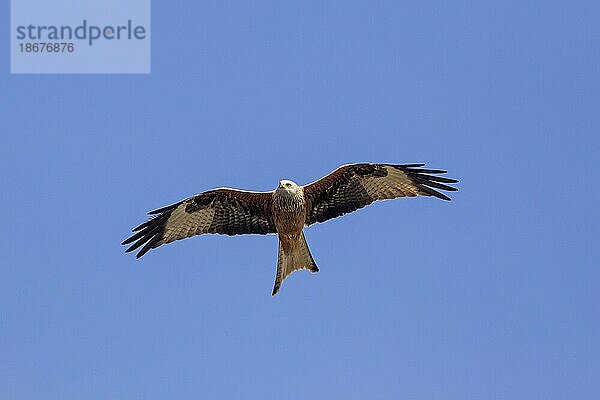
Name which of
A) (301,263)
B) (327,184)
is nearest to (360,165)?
(327,184)

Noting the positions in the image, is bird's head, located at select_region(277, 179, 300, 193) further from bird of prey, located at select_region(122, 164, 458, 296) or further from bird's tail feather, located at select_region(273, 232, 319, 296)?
bird's tail feather, located at select_region(273, 232, 319, 296)

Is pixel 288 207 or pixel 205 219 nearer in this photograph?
pixel 288 207

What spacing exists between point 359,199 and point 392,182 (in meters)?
0.62

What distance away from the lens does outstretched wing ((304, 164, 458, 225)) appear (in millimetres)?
14047

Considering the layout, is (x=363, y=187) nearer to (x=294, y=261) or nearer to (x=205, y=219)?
(x=294, y=261)

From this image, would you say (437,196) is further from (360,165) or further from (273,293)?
(273,293)

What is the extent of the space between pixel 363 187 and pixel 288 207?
148 cm

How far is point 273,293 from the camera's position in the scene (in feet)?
45.5

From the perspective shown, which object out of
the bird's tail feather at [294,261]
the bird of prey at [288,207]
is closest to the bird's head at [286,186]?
the bird of prey at [288,207]

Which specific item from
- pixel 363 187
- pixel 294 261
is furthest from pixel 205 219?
pixel 363 187

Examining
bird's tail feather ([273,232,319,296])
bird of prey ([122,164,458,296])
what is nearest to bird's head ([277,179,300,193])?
bird of prey ([122,164,458,296])

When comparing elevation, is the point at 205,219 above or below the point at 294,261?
above

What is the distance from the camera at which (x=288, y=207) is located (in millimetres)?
13586

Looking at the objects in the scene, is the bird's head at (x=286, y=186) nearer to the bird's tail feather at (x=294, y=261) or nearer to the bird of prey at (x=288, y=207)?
the bird of prey at (x=288, y=207)
